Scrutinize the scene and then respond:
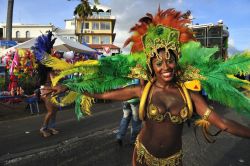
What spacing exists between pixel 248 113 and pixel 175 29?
3.40ft

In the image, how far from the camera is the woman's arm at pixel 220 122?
351 cm

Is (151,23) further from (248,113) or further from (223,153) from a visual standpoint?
(223,153)

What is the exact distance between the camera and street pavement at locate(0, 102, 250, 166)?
23.3 ft

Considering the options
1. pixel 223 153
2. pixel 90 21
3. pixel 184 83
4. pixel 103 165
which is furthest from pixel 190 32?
pixel 90 21

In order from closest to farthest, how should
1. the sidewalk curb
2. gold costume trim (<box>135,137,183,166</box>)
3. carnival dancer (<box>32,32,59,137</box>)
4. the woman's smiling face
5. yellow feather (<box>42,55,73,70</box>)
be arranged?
the woman's smiling face < gold costume trim (<box>135,137,183,166</box>) < yellow feather (<box>42,55,73,70</box>) < the sidewalk curb < carnival dancer (<box>32,32,59,137</box>)

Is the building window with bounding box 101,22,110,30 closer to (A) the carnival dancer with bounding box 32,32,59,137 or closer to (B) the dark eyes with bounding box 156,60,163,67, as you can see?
(A) the carnival dancer with bounding box 32,32,59,137

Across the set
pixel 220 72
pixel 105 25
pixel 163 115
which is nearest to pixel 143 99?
pixel 163 115

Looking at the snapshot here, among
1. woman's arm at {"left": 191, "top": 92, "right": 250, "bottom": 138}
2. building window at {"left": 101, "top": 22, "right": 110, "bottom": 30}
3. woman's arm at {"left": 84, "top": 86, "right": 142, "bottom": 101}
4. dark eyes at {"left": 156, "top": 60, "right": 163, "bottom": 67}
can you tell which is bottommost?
woman's arm at {"left": 191, "top": 92, "right": 250, "bottom": 138}

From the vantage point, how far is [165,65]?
12.2 ft

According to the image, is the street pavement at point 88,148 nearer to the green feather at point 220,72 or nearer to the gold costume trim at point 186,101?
the green feather at point 220,72

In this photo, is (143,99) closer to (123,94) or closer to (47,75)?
(123,94)

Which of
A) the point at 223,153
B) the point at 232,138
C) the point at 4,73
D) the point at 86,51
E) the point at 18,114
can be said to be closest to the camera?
the point at 223,153

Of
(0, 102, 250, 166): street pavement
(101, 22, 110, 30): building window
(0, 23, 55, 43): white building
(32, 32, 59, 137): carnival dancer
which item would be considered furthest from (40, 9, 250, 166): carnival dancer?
(0, 23, 55, 43): white building

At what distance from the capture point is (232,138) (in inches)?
358
